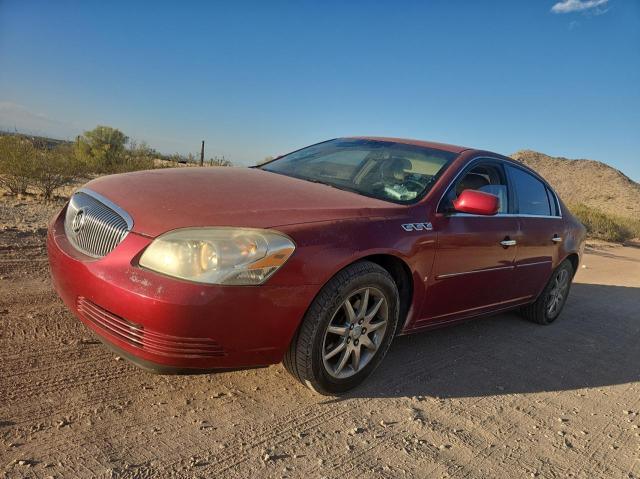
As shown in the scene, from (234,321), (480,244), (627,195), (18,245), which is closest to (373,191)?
(480,244)

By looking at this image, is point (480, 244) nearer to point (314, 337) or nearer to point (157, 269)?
point (314, 337)

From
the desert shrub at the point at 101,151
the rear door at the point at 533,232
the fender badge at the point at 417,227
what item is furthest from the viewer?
the desert shrub at the point at 101,151

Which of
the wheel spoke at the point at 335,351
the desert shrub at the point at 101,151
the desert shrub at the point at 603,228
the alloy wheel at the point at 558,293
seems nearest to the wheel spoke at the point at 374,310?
the wheel spoke at the point at 335,351

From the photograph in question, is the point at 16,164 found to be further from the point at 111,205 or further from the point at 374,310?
the point at 374,310

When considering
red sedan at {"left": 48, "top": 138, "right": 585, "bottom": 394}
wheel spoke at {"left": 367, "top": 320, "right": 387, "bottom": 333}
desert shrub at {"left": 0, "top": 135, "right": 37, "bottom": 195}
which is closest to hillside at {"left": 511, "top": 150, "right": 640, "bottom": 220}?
desert shrub at {"left": 0, "top": 135, "right": 37, "bottom": 195}

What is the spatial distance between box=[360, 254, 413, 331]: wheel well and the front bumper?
2.17 feet

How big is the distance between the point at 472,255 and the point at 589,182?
2107 inches

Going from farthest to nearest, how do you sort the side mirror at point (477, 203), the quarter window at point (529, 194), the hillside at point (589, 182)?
the hillside at point (589, 182) → the quarter window at point (529, 194) → the side mirror at point (477, 203)

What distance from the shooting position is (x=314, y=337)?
104 inches

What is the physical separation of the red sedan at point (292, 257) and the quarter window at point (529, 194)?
350mm

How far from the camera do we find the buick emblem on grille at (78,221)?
9.37ft

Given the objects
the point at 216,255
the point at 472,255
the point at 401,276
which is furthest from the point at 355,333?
the point at 472,255

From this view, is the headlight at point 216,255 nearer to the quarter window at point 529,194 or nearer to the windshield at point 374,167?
the windshield at point 374,167

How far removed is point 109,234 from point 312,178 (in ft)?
5.31
